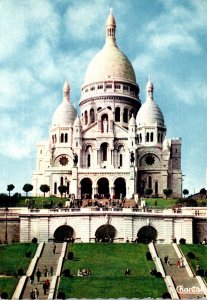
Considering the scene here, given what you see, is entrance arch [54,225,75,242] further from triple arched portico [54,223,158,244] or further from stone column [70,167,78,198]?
stone column [70,167,78,198]

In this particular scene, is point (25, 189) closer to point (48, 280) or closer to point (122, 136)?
point (122, 136)

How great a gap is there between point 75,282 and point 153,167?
155 feet

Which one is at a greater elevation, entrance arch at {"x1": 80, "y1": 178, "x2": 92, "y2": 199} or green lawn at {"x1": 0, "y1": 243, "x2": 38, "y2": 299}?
entrance arch at {"x1": 80, "y1": 178, "x2": 92, "y2": 199}

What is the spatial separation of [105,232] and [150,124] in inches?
1300

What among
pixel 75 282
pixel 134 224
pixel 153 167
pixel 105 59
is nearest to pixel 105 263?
pixel 75 282

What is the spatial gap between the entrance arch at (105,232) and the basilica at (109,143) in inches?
680

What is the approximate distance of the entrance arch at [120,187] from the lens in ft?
294

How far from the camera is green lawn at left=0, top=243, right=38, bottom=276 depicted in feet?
173

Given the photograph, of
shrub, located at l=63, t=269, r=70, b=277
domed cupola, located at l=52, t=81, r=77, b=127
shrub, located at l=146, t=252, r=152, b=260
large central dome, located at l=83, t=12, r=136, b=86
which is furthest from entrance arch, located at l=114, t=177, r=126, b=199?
shrub, located at l=63, t=269, r=70, b=277

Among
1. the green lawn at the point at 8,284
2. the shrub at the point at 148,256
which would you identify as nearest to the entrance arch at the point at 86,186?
the shrub at the point at 148,256

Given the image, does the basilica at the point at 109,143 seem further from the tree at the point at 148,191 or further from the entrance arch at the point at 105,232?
the entrance arch at the point at 105,232

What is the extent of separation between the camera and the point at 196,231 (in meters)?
67.1

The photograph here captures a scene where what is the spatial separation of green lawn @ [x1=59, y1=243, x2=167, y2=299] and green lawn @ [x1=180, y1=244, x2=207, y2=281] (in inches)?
121

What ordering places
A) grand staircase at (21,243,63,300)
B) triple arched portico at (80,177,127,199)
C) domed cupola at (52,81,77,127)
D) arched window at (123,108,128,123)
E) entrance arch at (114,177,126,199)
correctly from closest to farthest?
1. grand staircase at (21,243,63,300)
2. triple arched portico at (80,177,127,199)
3. entrance arch at (114,177,126,199)
4. domed cupola at (52,81,77,127)
5. arched window at (123,108,128,123)
